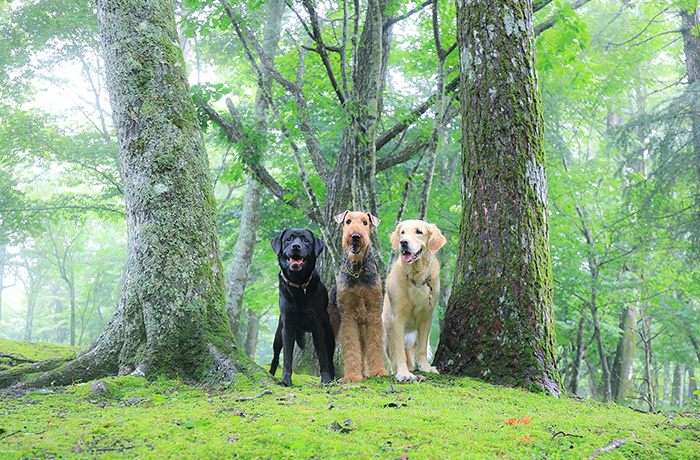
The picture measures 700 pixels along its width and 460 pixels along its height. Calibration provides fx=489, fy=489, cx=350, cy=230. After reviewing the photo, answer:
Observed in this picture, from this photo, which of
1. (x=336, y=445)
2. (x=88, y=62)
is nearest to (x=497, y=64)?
(x=336, y=445)

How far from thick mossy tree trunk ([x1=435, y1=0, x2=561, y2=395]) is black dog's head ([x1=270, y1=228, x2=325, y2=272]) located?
1585 millimetres

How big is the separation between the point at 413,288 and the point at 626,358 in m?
17.3

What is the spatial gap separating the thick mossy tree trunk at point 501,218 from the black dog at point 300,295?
133 cm

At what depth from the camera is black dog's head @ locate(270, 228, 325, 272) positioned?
5203mm

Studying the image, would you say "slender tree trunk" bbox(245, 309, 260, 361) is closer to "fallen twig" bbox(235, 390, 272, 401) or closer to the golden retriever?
the golden retriever

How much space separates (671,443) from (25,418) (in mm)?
4115

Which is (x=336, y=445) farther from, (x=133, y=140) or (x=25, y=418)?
(x=133, y=140)

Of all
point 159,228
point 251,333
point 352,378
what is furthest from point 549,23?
point 251,333

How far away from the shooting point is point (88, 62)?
71.8 ft

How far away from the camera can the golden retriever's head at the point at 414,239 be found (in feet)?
16.9

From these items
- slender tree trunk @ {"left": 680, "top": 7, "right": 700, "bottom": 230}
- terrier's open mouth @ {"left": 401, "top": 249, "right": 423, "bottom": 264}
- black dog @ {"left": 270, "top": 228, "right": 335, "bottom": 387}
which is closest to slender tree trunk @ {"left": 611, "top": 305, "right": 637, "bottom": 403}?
slender tree trunk @ {"left": 680, "top": 7, "right": 700, "bottom": 230}

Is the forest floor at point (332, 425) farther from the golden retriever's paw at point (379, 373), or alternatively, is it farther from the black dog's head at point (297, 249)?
the black dog's head at point (297, 249)

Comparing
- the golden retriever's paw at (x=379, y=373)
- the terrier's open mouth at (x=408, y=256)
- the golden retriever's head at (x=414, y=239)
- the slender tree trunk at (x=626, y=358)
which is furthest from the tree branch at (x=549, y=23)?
the slender tree trunk at (x=626, y=358)

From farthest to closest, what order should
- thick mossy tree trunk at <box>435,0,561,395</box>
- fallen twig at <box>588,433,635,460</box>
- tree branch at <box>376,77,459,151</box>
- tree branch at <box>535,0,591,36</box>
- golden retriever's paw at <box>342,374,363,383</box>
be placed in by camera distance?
tree branch at <box>376,77,459,151</box> < tree branch at <box>535,0,591,36</box> < golden retriever's paw at <box>342,374,363,383</box> < thick mossy tree trunk at <box>435,0,561,395</box> < fallen twig at <box>588,433,635,460</box>
